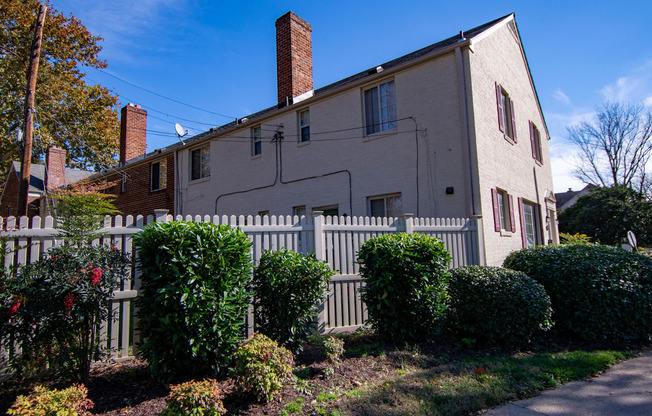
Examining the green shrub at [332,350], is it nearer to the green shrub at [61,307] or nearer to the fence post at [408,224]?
the green shrub at [61,307]

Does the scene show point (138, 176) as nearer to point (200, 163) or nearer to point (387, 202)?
point (200, 163)

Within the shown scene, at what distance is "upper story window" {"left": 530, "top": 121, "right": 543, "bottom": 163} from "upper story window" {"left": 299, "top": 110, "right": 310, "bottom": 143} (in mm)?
7773

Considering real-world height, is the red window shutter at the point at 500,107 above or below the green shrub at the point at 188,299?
above

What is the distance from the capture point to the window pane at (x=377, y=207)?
1072cm

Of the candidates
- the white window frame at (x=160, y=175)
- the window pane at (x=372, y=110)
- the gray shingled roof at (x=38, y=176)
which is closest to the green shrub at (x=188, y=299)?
the window pane at (x=372, y=110)

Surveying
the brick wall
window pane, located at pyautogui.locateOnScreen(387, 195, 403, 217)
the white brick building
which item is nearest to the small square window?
the brick wall

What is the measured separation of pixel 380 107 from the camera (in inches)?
435

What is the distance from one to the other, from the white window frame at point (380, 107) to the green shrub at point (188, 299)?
7.43m

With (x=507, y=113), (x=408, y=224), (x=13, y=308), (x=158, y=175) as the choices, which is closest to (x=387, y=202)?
(x=408, y=224)

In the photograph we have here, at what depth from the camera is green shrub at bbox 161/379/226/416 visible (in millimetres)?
3176

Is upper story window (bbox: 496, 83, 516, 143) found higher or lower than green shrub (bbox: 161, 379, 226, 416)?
higher

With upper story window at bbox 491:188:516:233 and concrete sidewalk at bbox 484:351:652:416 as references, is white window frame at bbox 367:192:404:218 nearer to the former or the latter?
upper story window at bbox 491:188:516:233

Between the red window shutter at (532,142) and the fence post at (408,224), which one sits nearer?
the fence post at (408,224)

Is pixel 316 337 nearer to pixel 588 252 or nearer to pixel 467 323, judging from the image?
pixel 467 323
